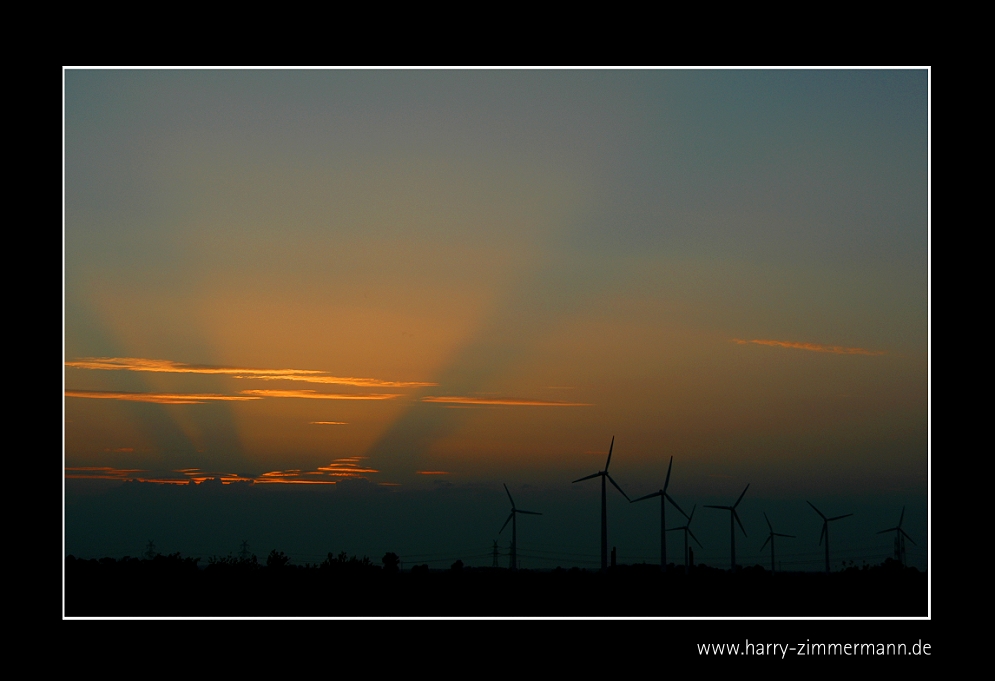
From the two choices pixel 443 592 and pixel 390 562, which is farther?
pixel 390 562

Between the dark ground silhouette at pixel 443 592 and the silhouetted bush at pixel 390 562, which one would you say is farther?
the silhouetted bush at pixel 390 562

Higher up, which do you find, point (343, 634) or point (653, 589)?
point (343, 634)

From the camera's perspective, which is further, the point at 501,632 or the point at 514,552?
the point at 514,552

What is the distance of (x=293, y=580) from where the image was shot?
9581cm

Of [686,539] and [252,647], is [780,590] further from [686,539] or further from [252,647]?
[252,647]

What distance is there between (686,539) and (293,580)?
160 feet

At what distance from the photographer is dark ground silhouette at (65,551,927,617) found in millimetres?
80000

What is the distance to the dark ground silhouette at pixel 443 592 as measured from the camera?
262 ft

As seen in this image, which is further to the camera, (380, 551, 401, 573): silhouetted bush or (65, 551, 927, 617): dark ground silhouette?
Result: (380, 551, 401, 573): silhouetted bush

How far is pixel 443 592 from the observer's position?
92312mm

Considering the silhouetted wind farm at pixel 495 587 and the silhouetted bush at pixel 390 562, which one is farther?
the silhouetted bush at pixel 390 562
